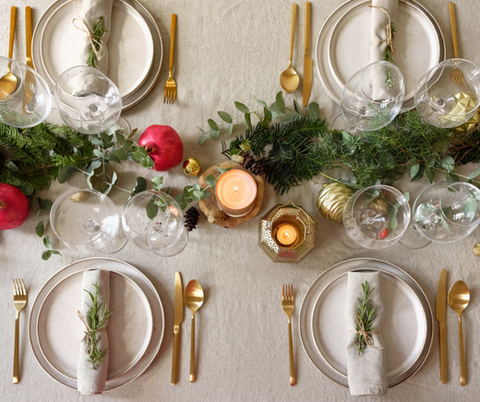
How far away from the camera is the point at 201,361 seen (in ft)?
2.74

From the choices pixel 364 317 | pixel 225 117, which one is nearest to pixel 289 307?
pixel 364 317

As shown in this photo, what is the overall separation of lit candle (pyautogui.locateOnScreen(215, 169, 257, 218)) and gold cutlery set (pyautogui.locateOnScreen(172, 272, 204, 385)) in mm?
230

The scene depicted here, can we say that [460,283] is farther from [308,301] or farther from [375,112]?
[375,112]

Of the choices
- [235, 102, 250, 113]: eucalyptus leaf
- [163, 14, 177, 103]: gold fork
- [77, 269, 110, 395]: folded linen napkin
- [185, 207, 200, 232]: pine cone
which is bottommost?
[77, 269, 110, 395]: folded linen napkin

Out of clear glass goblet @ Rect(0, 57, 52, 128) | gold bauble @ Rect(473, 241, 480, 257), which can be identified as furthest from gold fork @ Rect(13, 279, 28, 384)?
gold bauble @ Rect(473, 241, 480, 257)

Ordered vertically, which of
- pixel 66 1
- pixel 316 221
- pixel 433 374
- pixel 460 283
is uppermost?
pixel 66 1

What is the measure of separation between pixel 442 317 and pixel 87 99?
1.02 meters

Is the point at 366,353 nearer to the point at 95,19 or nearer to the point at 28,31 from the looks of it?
the point at 95,19

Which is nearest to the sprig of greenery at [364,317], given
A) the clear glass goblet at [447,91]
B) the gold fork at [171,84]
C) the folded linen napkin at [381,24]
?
the clear glass goblet at [447,91]

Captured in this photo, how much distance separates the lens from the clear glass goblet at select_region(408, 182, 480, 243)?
0.74 meters

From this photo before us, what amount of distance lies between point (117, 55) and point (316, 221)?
68cm

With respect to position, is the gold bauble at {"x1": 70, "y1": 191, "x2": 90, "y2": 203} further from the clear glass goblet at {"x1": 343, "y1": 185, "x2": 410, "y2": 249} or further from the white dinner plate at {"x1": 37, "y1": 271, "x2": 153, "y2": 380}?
the clear glass goblet at {"x1": 343, "y1": 185, "x2": 410, "y2": 249}

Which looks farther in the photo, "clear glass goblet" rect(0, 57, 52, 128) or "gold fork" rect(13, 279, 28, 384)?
"gold fork" rect(13, 279, 28, 384)

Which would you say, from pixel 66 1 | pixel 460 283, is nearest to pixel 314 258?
pixel 460 283
